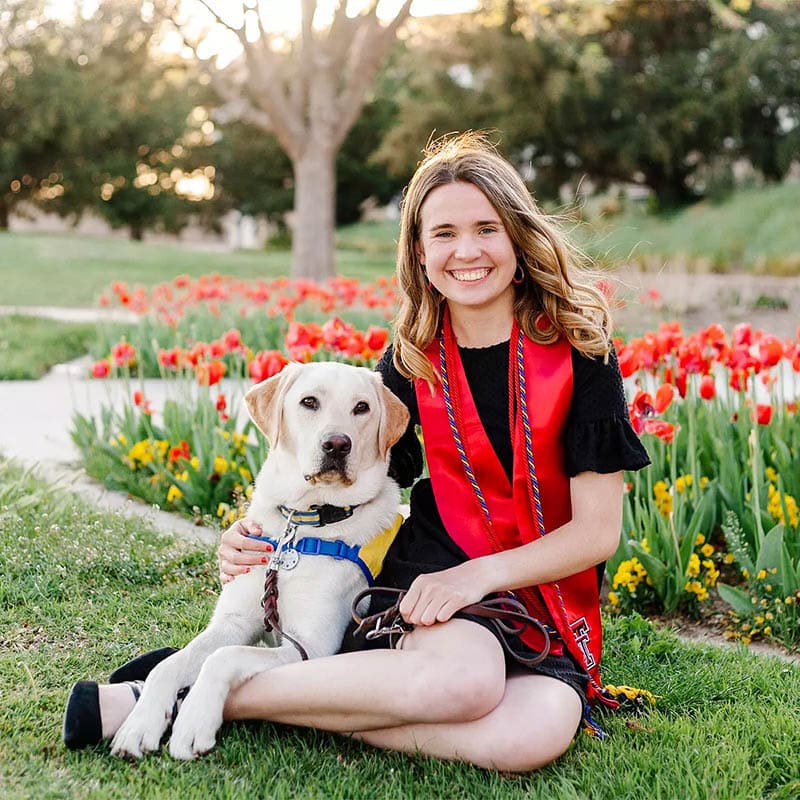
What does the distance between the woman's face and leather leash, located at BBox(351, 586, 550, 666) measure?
2.94 ft

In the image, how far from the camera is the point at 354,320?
33.4 ft

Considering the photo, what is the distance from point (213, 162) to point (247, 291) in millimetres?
31479

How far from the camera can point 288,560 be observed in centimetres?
301

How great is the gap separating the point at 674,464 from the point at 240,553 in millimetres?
1929

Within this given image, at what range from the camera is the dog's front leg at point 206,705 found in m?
2.66

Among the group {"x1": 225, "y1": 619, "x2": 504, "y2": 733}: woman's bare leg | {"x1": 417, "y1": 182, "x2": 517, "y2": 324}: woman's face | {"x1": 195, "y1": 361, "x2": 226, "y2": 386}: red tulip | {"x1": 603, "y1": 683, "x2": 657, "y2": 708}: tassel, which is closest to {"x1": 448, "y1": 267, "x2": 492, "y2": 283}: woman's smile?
{"x1": 417, "y1": 182, "x2": 517, "y2": 324}: woman's face

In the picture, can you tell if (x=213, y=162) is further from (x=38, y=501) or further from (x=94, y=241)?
(x=38, y=501)

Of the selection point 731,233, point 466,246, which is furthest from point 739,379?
point 731,233

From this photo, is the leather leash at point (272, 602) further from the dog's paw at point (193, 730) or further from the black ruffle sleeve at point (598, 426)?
the black ruffle sleeve at point (598, 426)

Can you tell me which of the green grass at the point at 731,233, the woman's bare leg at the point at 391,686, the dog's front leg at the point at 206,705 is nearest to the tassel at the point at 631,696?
the woman's bare leg at the point at 391,686

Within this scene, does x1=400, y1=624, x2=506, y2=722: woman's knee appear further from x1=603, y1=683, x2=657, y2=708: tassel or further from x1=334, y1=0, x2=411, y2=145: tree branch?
x1=334, y1=0, x2=411, y2=145: tree branch

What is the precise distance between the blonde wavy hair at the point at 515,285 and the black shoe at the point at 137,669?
45.3 inches

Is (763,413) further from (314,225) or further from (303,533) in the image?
(314,225)

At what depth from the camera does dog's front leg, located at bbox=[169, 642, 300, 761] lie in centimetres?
266
